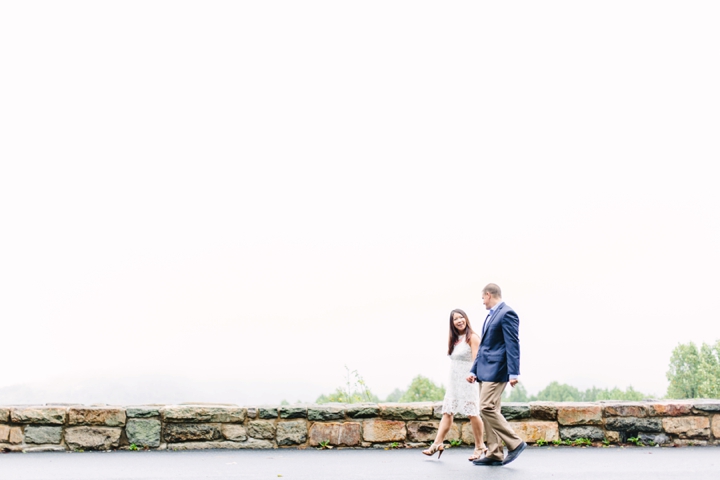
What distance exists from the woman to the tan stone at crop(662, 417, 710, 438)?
289cm

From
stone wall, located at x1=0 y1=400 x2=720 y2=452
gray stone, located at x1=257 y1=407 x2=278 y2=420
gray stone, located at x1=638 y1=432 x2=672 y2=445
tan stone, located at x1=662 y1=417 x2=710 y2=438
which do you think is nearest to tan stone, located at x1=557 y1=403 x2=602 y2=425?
stone wall, located at x1=0 y1=400 x2=720 y2=452

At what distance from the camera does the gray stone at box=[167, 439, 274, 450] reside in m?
8.93

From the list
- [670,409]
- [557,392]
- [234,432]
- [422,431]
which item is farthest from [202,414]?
[557,392]

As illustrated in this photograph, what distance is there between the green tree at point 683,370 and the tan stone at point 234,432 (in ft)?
39.2

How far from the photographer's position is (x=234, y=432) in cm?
902

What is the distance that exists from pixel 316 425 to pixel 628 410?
3948mm

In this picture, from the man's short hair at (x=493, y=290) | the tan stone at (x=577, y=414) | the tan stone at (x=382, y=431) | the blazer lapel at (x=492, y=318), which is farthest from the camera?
the tan stone at (x=577, y=414)

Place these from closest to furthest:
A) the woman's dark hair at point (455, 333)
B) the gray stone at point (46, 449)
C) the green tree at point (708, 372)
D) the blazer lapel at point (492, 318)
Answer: the blazer lapel at point (492, 318)
the woman's dark hair at point (455, 333)
the gray stone at point (46, 449)
the green tree at point (708, 372)

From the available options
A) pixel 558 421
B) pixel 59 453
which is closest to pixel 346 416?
pixel 558 421

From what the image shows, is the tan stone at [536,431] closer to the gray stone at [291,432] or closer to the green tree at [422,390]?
the gray stone at [291,432]

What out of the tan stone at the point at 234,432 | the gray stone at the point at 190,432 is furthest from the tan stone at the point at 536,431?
the gray stone at the point at 190,432

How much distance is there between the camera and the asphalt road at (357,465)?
22.8 feet

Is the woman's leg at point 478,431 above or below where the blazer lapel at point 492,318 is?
below

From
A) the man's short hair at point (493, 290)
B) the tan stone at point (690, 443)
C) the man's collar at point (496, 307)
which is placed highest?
the man's short hair at point (493, 290)
